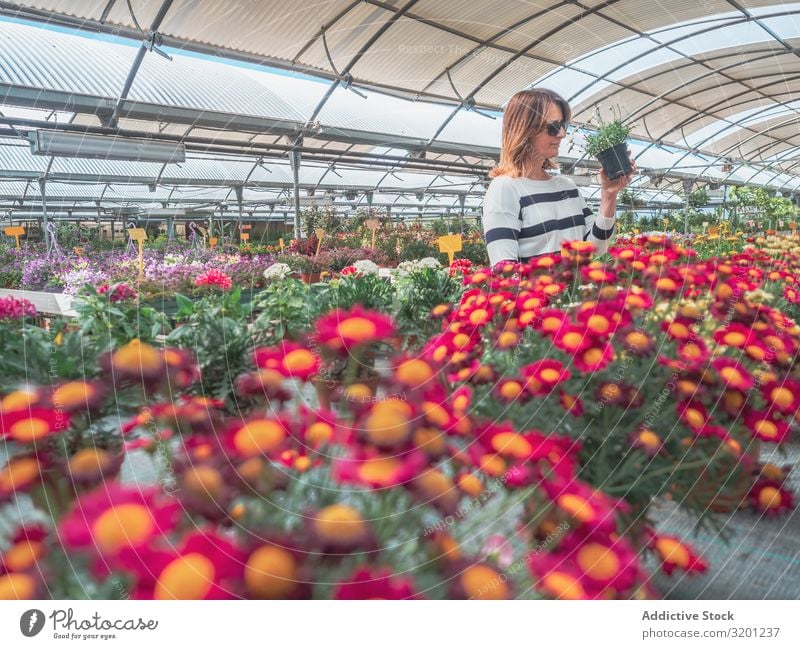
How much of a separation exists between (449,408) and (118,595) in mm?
233

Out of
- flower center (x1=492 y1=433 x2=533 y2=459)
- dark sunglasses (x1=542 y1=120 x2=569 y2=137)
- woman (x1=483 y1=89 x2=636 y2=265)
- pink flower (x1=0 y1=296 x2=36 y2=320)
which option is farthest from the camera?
woman (x1=483 y1=89 x2=636 y2=265)

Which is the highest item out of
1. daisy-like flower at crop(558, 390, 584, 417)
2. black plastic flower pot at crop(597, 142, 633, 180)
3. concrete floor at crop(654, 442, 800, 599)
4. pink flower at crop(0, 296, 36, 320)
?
black plastic flower pot at crop(597, 142, 633, 180)

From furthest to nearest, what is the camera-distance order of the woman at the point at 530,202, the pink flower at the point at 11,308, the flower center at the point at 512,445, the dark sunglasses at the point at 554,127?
the woman at the point at 530,202 < the dark sunglasses at the point at 554,127 < the pink flower at the point at 11,308 < the flower center at the point at 512,445

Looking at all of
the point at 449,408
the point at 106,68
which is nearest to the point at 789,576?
the point at 449,408

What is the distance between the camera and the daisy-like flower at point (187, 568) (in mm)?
249

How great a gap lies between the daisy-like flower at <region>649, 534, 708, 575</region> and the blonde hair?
0.71 m

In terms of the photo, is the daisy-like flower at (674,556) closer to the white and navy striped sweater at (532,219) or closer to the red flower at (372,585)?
the red flower at (372,585)

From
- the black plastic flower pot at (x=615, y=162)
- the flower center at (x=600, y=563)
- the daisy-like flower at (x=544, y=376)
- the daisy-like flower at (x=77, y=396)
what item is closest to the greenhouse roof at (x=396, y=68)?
the black plastic flower pot at (x=615, y=162)

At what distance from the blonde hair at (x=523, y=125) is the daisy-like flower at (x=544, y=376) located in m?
0.61

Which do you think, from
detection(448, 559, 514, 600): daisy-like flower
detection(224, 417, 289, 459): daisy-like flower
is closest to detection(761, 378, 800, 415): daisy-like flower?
detection(448, 559, 514, 600): daisy-like flower

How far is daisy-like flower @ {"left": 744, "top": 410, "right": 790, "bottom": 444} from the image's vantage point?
48cm

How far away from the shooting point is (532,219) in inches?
41.0

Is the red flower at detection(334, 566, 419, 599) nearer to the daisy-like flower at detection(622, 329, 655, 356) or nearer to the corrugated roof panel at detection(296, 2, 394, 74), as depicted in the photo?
the daisy-like flower at detection(622, 329, 655, 356)
